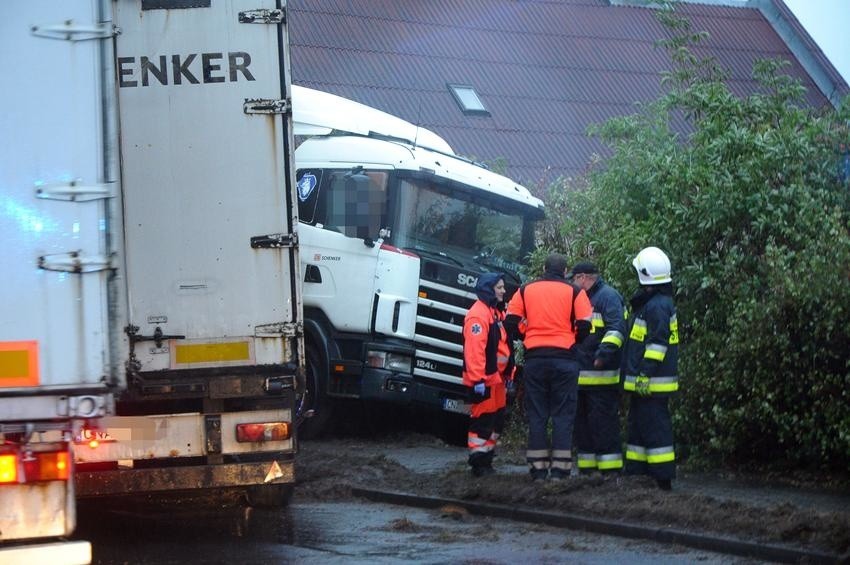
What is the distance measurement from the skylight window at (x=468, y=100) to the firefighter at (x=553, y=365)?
50.2 feet

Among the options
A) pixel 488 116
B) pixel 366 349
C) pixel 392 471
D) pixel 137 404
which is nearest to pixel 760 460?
pixel 392 471

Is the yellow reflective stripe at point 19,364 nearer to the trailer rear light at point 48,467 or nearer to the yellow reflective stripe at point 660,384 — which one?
the trailer rear light at point 48,467

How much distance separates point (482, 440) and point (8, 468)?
556 centimetres

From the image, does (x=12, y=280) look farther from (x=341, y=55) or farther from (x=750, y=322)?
(x=341, y=55)

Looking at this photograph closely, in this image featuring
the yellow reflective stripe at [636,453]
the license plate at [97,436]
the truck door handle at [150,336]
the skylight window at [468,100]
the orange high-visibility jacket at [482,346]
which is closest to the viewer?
the license plate at [97,436]

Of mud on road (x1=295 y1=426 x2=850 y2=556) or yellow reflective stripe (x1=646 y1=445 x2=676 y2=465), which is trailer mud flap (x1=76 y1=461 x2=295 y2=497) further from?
yellow reflective stripe (x1=646 y1=445 x2=676 y2=465)

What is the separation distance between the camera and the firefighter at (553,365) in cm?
1049

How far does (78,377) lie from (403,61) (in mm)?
20549

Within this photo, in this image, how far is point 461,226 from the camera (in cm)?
1426

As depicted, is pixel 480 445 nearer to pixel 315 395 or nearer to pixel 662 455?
pixel 662 455

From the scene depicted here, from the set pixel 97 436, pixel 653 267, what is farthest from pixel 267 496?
pixel 653 267

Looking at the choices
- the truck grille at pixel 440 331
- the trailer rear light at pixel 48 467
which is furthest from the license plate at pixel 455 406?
the trailer rear light at pixel 48 467

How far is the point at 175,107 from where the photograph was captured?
871 centimetres

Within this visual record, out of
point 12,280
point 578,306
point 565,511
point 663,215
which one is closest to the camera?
point 12,280
